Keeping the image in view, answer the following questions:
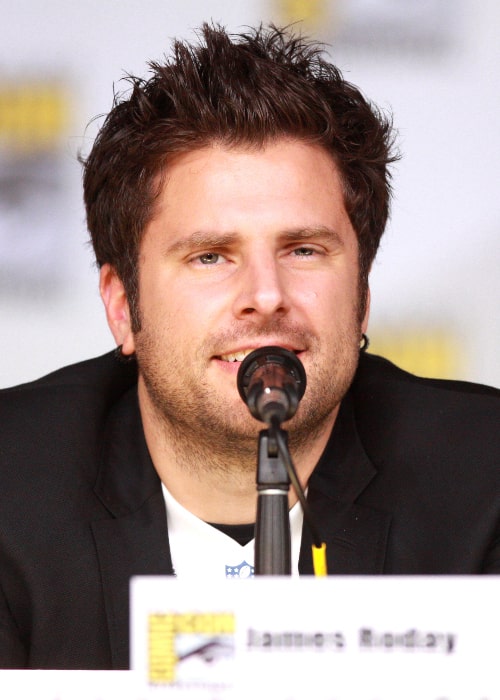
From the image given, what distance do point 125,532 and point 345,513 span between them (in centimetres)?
39

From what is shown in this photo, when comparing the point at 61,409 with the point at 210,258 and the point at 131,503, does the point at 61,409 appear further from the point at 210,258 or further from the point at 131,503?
the point at 210,258

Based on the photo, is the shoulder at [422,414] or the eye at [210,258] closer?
the eye at [210,258]

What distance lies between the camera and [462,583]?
3.21 ft

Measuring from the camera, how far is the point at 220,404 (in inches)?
72.4

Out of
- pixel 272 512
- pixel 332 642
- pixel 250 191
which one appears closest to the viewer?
pixel 332 642

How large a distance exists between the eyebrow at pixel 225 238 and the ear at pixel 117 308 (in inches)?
10.2

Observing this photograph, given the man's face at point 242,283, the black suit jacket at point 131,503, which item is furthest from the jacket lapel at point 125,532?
the man's face at point 242,283

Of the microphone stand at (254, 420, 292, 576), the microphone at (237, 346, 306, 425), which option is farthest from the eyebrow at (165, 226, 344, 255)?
the microphone stand at (254, 420, 292, 576)

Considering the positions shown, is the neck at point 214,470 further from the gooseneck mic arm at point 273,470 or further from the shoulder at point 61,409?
the gooseneck mic arm at point 273,470

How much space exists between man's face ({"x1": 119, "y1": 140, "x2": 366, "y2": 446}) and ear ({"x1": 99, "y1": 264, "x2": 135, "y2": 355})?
0.44 ft

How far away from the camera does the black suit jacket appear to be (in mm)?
1935

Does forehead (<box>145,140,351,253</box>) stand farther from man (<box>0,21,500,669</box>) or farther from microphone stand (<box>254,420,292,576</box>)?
microphone stand (<box>254,420,292,576</box>)

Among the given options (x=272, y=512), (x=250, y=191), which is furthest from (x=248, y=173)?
(x=272, y=512)

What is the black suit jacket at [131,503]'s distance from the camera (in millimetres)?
1935
